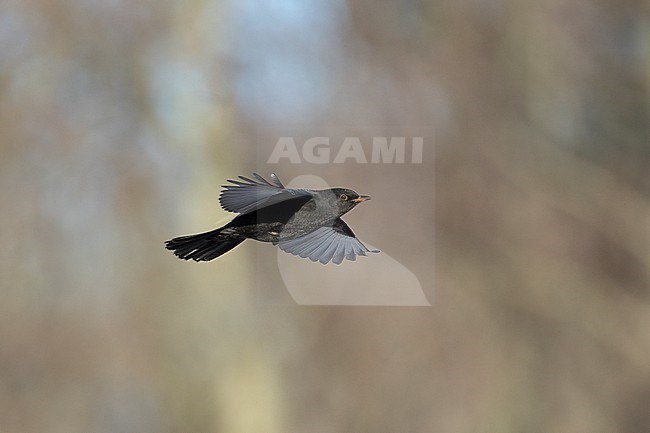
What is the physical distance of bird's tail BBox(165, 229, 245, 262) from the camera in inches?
53.9

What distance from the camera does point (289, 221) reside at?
1.22m

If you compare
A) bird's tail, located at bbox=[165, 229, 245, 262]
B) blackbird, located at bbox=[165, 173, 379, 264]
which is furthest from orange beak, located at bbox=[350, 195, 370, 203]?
bird's tail, located at bbox=[165, 229, 245, 262]

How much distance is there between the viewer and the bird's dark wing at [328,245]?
1.27 meters

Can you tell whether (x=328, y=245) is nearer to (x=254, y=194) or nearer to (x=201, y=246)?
(x=254, y=194)

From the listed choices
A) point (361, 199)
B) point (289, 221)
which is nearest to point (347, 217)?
point (361, 199)

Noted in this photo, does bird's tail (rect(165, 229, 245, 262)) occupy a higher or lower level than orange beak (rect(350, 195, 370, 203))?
lower

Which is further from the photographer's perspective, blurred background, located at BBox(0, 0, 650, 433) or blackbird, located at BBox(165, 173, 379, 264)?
blurred background, located at BBox(0, 0, 650, 433)

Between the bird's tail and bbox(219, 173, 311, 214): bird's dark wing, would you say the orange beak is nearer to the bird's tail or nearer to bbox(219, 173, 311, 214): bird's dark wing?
bbox(219, 173, 311, 214): bird's dark wing

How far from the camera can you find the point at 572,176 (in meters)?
1.47

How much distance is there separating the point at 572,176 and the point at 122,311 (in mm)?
880

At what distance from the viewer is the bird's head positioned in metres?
1.27

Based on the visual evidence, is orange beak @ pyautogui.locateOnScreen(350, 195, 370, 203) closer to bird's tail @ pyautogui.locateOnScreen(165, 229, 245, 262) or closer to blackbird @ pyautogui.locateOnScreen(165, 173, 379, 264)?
blackbird @ pyautogui.locateOnScreen(165, 173, 379, 264)

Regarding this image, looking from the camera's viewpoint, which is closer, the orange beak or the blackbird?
the blackbird

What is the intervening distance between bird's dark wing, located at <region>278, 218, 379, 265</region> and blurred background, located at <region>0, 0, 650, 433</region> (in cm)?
7
